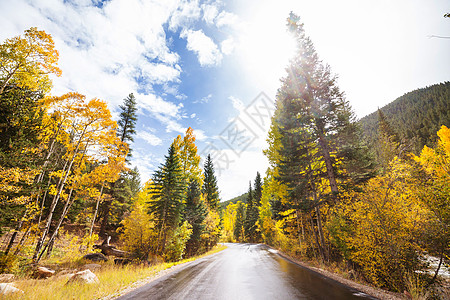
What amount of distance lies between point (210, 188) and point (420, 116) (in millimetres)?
112424

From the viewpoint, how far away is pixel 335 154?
1142 cm

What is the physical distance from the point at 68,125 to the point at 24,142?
9.88 feet

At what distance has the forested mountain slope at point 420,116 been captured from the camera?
64287 millimetres

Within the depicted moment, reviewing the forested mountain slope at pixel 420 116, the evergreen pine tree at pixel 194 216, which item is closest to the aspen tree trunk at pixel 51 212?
the evergreen pine tree at pixel 194 216

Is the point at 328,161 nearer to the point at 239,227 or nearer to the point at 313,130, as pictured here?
the point at 313,130

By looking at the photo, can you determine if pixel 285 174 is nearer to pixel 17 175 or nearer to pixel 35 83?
pixel 17 175

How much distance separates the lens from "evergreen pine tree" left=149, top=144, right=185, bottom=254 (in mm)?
15562

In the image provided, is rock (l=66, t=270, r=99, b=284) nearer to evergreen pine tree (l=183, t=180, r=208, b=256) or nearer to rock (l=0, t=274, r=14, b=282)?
rock (l=0, t=274, r=14, b=282)

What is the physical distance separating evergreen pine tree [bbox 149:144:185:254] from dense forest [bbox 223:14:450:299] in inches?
366

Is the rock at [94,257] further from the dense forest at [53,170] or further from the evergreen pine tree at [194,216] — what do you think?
the evergreen pine tree at [194,216]

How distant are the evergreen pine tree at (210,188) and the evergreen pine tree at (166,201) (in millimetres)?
15951

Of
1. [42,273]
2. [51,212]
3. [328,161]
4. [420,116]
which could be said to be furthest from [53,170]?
[420,116]

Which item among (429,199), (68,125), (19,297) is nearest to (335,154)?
(429,199)

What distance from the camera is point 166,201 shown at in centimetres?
1559
